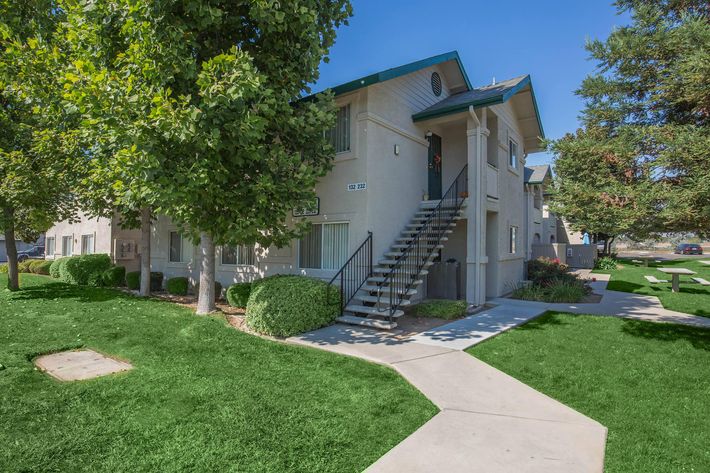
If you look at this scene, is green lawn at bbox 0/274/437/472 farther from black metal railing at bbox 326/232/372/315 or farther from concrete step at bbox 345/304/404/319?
black metal railing at bbox 326/232/372/315

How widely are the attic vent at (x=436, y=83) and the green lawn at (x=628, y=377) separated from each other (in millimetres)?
7529

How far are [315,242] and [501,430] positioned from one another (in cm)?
746

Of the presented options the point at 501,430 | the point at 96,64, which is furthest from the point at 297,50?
the point at 501,430

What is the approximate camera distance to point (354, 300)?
370 inches

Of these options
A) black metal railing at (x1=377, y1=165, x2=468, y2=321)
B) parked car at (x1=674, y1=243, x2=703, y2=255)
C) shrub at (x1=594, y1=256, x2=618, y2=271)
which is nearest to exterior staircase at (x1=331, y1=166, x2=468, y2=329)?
black metal railing at (x1=377, y1=165, x2=468, y2=321)

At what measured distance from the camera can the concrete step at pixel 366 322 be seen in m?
8.16

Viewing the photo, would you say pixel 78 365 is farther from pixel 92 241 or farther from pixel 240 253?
pixel 92 241

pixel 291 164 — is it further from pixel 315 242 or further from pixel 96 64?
pixel 96 64

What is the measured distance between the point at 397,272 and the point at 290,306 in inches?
111

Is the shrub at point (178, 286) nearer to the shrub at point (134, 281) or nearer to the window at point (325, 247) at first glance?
the shrub at point (134, 281)

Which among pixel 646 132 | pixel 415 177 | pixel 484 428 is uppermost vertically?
pixel 415 177

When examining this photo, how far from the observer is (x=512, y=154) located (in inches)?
565

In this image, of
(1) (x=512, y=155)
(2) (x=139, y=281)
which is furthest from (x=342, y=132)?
(2) (x=139, y=281)

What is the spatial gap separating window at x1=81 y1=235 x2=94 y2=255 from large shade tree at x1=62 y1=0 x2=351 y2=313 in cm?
1667
